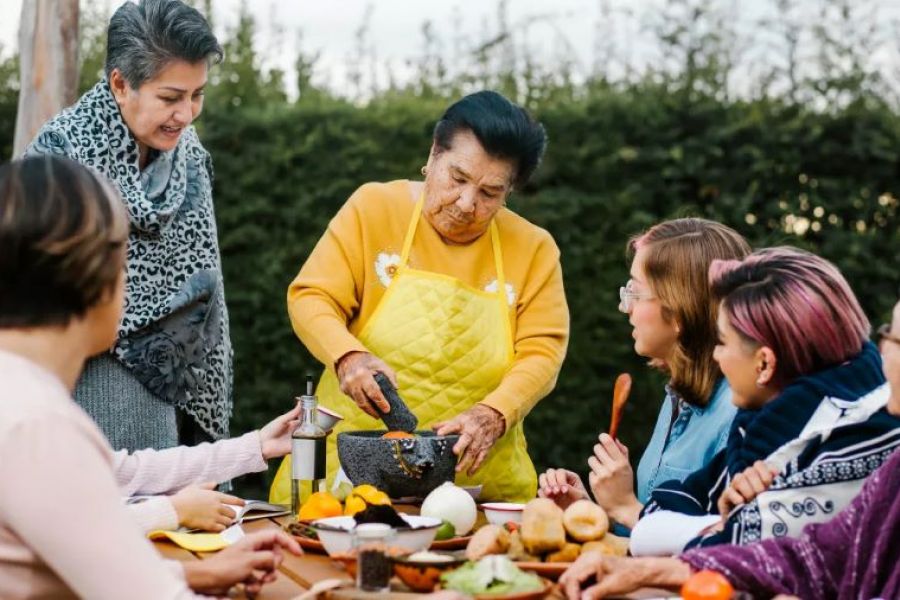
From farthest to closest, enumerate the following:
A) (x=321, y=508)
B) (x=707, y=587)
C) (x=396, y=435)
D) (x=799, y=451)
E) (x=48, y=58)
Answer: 1. (x=48, y=58)
2. (x=396, y=435)
3. (x=321, y=508)
4. (x=799, y=451)
5. (x=707, y=587)

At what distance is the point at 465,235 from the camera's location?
12.6 feet

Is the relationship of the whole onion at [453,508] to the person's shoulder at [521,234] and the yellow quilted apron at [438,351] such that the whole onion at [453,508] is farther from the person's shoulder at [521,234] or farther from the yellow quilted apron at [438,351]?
the person's shoulder at [521,234]

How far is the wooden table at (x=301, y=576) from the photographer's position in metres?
2.37

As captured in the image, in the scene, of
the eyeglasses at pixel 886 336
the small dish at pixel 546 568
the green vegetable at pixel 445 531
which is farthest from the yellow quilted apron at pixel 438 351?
the eyeglasses at pixel 886 336

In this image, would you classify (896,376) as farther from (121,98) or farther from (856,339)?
(121,98)

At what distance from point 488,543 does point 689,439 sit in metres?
0.89

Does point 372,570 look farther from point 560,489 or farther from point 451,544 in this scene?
point 560,489

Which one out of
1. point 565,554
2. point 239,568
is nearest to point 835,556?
point 565,554

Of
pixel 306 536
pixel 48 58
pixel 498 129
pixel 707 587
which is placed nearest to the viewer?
pixel 707 587

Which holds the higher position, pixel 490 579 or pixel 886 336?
pixel 886 336

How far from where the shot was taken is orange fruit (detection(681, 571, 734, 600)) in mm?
2203

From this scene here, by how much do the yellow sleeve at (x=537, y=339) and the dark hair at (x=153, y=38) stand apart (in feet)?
3.76

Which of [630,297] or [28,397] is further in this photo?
[630,297]

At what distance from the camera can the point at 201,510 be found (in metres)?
3.03
